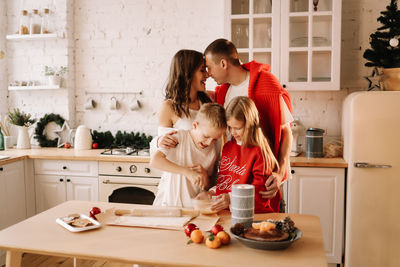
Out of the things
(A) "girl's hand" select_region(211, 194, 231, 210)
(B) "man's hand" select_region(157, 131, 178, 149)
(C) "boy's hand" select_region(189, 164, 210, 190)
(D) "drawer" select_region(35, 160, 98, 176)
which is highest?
(B) "man's hand" select_region(157, 131, 178, 149)

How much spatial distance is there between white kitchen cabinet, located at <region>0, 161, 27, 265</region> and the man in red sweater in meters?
2.19

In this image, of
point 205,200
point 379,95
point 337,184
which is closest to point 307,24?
point 379,95

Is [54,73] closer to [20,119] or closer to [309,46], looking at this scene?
[20,119]

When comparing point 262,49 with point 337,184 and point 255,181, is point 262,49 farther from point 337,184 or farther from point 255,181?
point 255,181

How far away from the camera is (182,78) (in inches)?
76.2

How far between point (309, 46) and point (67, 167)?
244cm

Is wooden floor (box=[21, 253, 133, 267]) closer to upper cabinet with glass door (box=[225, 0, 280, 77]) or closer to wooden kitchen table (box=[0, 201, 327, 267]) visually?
wooden kitchen table (box=[0, 201, 327, 267])

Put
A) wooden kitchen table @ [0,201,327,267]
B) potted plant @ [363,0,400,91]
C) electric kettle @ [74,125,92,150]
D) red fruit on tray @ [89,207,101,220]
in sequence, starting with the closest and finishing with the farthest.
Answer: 1. wooden kitchen table @ [0,201,327,267]
2. red fruit on tray @ [89,207,101,220]
3. potted plant @ [363,0,400,91]
4. electric kettle @ [74,125,92,150]

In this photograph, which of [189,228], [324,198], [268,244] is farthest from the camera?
[324,198]

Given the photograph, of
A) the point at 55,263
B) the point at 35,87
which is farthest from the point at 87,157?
the point at 35,87

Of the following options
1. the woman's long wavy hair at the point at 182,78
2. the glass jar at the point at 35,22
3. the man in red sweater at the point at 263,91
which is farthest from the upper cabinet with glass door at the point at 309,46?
the glass jar at the point at 35,22

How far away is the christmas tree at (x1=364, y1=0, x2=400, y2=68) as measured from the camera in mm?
3016

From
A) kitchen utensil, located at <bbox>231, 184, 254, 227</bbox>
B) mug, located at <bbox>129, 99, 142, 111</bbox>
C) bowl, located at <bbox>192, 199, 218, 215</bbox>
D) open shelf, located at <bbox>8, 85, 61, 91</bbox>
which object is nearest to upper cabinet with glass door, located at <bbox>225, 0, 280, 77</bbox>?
mug, located at <bbox>129, 99, 142, 111</bbox>

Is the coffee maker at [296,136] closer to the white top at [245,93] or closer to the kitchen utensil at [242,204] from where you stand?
the white top at [245,93]
